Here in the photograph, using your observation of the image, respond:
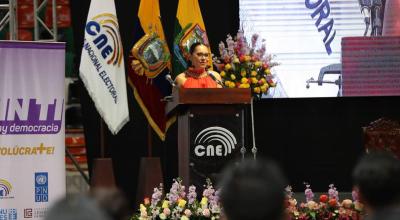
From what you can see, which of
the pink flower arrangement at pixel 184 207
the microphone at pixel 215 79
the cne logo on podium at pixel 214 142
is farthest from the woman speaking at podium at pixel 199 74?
the pink flower arrangement at pixel 184 207

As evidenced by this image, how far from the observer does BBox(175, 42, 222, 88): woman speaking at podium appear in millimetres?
6352

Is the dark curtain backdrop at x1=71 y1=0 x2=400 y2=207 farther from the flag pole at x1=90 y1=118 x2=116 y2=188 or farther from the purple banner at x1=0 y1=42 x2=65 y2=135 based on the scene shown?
the purple banner at x1=0 y1=42 x2=65 y2=135

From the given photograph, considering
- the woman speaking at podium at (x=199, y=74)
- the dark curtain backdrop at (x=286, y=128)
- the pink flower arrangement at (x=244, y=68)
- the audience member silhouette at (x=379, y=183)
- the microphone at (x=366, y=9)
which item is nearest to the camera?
the audience member silhouette at (x=379, y=183)

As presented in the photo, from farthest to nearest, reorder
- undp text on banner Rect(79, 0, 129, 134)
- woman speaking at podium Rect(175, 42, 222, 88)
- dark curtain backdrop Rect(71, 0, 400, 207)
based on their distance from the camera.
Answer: dark curtain backdrop Rect(71, 0, 400, 207), undp text on banner Rect(79, 0, 129, 134), woman speaking at podium Rect(175, 42, 222, 88)

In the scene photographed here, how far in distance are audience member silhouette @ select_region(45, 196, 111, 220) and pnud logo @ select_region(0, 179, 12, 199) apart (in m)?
4.86

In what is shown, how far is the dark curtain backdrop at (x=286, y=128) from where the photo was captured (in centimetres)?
873

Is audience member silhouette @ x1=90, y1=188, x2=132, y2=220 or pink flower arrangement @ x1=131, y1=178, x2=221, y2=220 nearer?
audience member silhouette @ x1=90, y1=188, x2=132, y2=220

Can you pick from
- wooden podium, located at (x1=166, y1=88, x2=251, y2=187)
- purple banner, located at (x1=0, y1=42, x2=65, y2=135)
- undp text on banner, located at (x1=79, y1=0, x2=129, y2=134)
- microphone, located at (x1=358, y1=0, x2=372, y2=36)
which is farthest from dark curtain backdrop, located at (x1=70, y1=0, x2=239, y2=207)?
wooden podium, located at (x1=166, y1=88, x2=251, y2=187)

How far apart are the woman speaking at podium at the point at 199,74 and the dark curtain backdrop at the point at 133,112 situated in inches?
87.2

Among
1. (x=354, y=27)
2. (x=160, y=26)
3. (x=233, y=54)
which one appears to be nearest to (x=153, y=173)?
(x=160, y=26)

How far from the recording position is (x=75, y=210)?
75.0 inches

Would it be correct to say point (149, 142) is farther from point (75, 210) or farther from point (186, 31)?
point (75, 210)

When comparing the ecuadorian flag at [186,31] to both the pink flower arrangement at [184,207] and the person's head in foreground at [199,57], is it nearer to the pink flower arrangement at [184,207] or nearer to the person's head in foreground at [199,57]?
the person's head in foreground at [199,57]

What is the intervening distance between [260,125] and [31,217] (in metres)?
2.90
